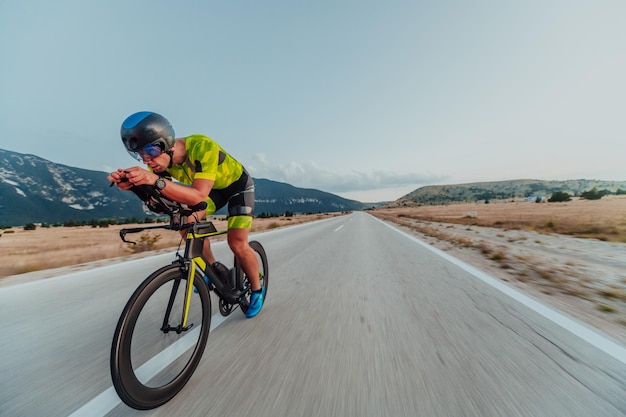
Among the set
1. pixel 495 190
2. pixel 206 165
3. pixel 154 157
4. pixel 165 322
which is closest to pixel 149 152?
pixel 154 157

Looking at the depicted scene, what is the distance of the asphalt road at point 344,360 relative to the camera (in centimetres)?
155

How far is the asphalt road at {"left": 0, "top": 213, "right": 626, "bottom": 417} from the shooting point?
5.10ft

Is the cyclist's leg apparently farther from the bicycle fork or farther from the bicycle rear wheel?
the bicycle rear wheel

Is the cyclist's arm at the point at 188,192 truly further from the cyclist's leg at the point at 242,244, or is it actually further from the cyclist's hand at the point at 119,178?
the cyclist's leg at the point at 242,244

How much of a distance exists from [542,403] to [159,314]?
2593 mm

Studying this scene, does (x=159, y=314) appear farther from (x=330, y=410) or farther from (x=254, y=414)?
(x=330, y=410)

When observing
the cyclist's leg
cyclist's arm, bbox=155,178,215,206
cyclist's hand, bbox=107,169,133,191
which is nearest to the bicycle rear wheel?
cyclist's arm, bbox=155,178,215,206

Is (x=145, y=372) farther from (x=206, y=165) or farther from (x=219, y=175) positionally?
(x=219, y=175)

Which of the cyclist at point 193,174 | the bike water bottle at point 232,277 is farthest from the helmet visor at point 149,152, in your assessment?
the bike water bottle at point 232,277

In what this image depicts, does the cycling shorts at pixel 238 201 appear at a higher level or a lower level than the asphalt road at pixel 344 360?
higher

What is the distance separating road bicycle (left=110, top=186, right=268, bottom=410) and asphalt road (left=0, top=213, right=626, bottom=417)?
0.13 m

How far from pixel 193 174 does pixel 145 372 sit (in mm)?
1575

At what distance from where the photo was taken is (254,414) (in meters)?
1.46

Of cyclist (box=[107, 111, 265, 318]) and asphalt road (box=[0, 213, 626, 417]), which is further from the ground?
cyclist (box=[107, 111, 265, 318])
